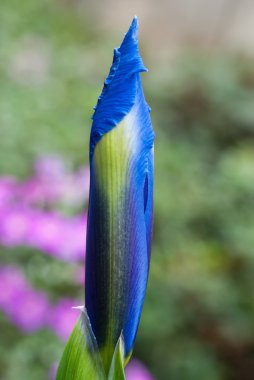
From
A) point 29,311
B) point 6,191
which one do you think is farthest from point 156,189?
point 29,311

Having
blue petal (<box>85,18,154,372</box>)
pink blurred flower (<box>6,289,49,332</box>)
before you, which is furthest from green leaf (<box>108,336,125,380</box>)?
pink blurred flower (<box>6,289,49,332</box>)

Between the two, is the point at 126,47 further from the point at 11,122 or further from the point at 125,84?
the point at 11,122

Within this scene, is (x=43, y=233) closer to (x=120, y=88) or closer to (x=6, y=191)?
(x=6, y=191)

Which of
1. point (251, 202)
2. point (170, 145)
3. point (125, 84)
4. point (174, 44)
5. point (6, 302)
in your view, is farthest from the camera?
point (174, 44)

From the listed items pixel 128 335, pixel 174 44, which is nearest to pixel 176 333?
pixel 128 335

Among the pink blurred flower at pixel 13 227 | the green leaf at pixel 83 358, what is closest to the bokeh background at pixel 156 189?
the pink blurred flower at pixel 13 227

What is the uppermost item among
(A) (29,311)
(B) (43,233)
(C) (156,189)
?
(C) (156,189)

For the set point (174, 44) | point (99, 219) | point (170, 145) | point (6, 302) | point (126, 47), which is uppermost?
point (174, 44)
